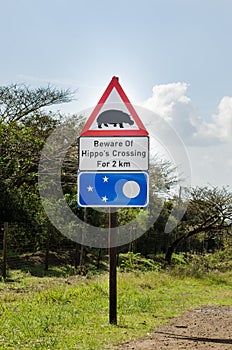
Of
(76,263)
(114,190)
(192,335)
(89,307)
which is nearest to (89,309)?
(89,307)

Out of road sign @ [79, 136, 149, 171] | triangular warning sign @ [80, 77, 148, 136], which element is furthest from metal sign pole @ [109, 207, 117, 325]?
triangular warning sign @ [80, 77, 148, 136]

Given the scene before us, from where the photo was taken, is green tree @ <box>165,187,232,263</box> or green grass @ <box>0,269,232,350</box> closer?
green grass @ <box>0,269,232,350</box>

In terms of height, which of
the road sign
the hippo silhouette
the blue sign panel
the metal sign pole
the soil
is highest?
the hippo silhouette

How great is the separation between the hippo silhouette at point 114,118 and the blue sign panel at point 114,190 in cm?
73

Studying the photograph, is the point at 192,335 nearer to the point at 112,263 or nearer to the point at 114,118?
the point at 112,263

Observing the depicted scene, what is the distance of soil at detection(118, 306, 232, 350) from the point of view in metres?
5.97

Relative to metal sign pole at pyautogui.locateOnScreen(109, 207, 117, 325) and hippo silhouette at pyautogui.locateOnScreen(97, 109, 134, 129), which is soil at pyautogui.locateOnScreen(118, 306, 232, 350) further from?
hippo silhouette at pyautogui.locateOnScreen(97, 109, 134, 129)

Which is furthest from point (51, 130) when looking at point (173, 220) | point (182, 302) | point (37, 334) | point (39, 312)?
point (37, 334)

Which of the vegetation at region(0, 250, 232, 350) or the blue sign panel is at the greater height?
the blue sign panel

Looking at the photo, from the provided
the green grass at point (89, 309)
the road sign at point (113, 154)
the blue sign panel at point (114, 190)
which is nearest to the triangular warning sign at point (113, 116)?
the road sign at point (113, 154)

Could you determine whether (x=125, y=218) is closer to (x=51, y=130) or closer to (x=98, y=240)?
(x=98, y=240)

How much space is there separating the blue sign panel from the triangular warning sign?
0.59 metres

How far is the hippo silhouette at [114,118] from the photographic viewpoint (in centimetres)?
729

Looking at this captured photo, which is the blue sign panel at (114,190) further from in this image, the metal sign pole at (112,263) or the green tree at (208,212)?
the green tree at (208,212)
